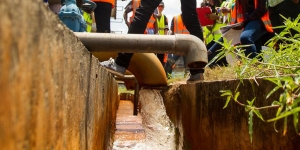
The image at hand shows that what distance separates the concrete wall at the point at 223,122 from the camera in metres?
1.69

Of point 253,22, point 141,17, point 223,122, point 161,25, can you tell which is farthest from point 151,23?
point 223,122

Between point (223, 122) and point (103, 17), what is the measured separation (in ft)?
7.54

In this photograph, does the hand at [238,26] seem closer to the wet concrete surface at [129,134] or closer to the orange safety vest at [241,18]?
the orange safety vest at [241,18]

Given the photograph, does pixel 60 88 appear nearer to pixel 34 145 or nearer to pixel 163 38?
pixel 34 145

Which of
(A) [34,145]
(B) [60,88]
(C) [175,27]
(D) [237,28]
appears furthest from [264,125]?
(C) [175,27]

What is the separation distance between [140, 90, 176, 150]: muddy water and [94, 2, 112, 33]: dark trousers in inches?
32.2

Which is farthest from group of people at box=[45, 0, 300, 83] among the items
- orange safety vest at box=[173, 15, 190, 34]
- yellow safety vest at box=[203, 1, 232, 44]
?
orange safety vest at box=[173, 15, 190, 34]

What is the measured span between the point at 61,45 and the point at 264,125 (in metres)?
1.17

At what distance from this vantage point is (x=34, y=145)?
0.77 metres

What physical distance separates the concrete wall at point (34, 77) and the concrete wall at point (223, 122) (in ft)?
3.22

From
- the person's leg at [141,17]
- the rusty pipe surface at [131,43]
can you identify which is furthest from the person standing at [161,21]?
the rusty pipe surface at [131,43]

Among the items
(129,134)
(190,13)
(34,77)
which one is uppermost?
(190,13)

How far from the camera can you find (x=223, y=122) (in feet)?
7.04

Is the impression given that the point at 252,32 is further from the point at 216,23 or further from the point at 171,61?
the point at 171,61
